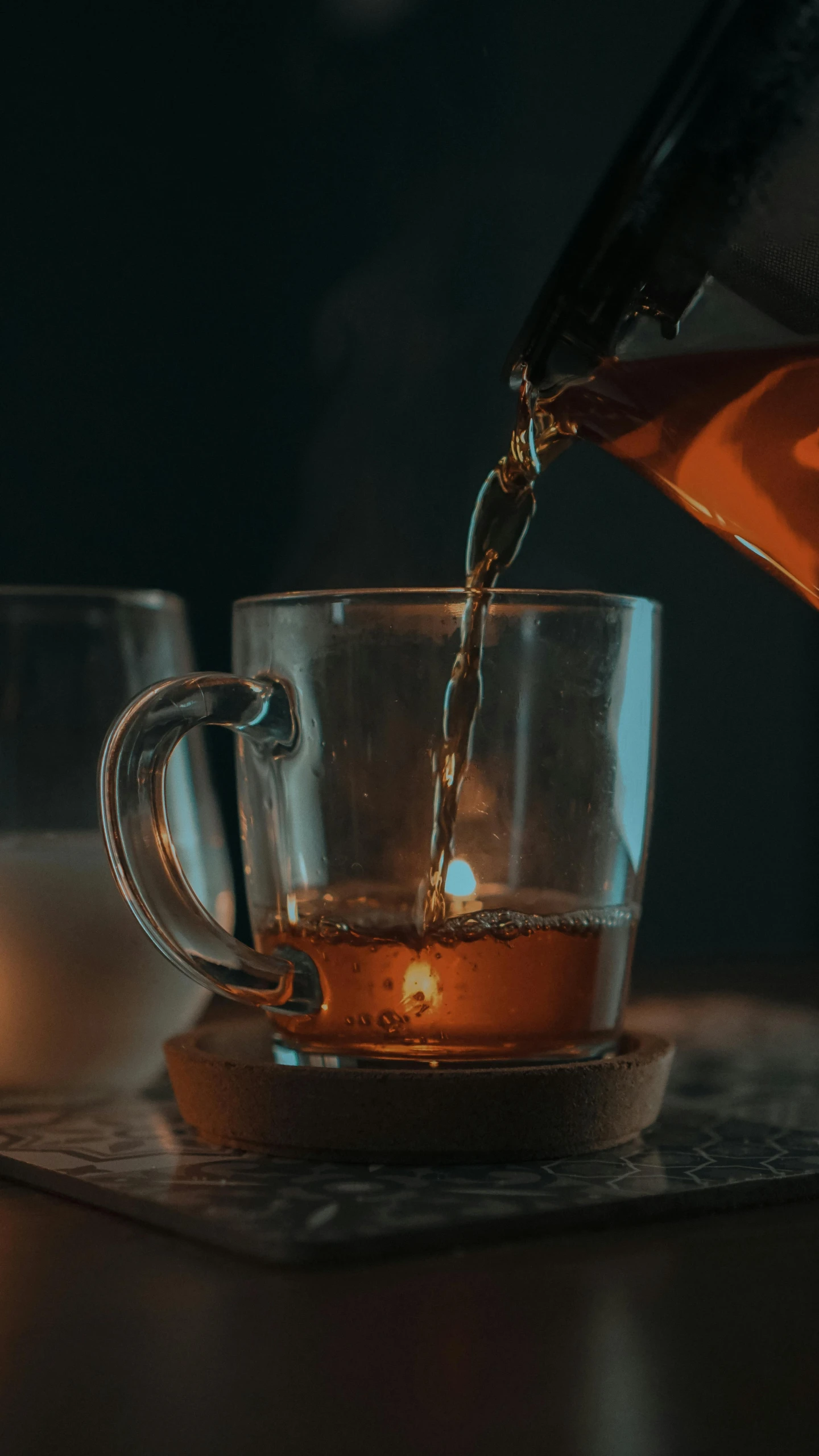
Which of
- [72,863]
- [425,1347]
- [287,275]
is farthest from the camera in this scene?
[287,275]

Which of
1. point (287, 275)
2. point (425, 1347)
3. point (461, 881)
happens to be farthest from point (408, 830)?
point (287, 275)

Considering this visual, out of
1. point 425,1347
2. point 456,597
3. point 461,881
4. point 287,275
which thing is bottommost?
point 425,1347

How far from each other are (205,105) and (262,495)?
375 millimetres

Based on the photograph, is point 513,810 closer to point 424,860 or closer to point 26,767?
point 424,860

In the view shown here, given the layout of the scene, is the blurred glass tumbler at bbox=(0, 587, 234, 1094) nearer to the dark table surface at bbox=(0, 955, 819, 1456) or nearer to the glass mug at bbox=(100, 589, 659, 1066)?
the glass mug at bbox=(100, 589, 659, 1066)

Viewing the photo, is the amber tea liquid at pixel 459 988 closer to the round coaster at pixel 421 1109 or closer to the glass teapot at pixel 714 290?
the round coaster at pixel 421 1109

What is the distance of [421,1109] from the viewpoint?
0.60 metres

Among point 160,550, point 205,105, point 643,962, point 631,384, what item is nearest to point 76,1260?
point 631,384

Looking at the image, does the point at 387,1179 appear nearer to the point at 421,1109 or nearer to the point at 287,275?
the point at 421,1109

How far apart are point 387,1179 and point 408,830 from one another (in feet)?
0.47

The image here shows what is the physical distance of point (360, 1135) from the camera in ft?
1.98

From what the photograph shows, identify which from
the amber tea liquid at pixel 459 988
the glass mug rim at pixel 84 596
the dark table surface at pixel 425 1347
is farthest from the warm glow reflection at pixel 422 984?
the glass mug rim at pixel 84 596

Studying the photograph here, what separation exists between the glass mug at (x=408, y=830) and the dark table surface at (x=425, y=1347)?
14 centimetres

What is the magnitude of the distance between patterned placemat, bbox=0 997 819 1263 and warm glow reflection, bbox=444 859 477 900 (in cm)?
11
